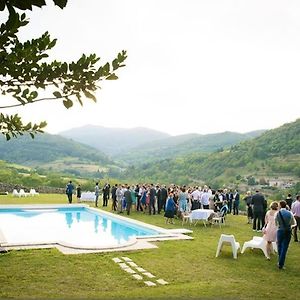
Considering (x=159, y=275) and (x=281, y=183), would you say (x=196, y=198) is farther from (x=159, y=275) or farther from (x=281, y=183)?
(x=281, y=183)

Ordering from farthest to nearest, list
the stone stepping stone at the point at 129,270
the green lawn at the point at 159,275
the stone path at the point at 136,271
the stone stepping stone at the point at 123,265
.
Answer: the stone stepping stone at the point at 123,265 < the stone stepping stone at the point at 129,270 < the stone path at the point at 136,271 < the green lawn at the point at 159,275

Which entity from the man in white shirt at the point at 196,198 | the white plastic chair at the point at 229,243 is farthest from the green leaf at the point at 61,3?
the man in white shirt at the point at 196,198

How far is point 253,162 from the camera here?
6656cm

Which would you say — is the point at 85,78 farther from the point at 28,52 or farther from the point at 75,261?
the point at 75,261

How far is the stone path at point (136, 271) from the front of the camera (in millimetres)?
8088

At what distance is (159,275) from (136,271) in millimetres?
591

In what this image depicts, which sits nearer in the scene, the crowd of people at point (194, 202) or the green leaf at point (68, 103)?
the green leaf at point (68, 103)

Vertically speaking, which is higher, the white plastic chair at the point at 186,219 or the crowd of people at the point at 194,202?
the crowd of people at the point at 194,202

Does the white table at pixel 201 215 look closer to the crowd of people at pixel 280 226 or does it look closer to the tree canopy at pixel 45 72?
the crowd of people at pixel 280 226

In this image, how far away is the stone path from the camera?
26.5 feet

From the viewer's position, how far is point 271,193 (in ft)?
170

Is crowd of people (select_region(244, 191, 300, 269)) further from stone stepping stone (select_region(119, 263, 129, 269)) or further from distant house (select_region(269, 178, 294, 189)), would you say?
distant house (select_region(269, 178, 294, 189))

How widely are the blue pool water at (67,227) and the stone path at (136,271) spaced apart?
1761mm

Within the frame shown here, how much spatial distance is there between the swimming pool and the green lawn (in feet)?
4.93
